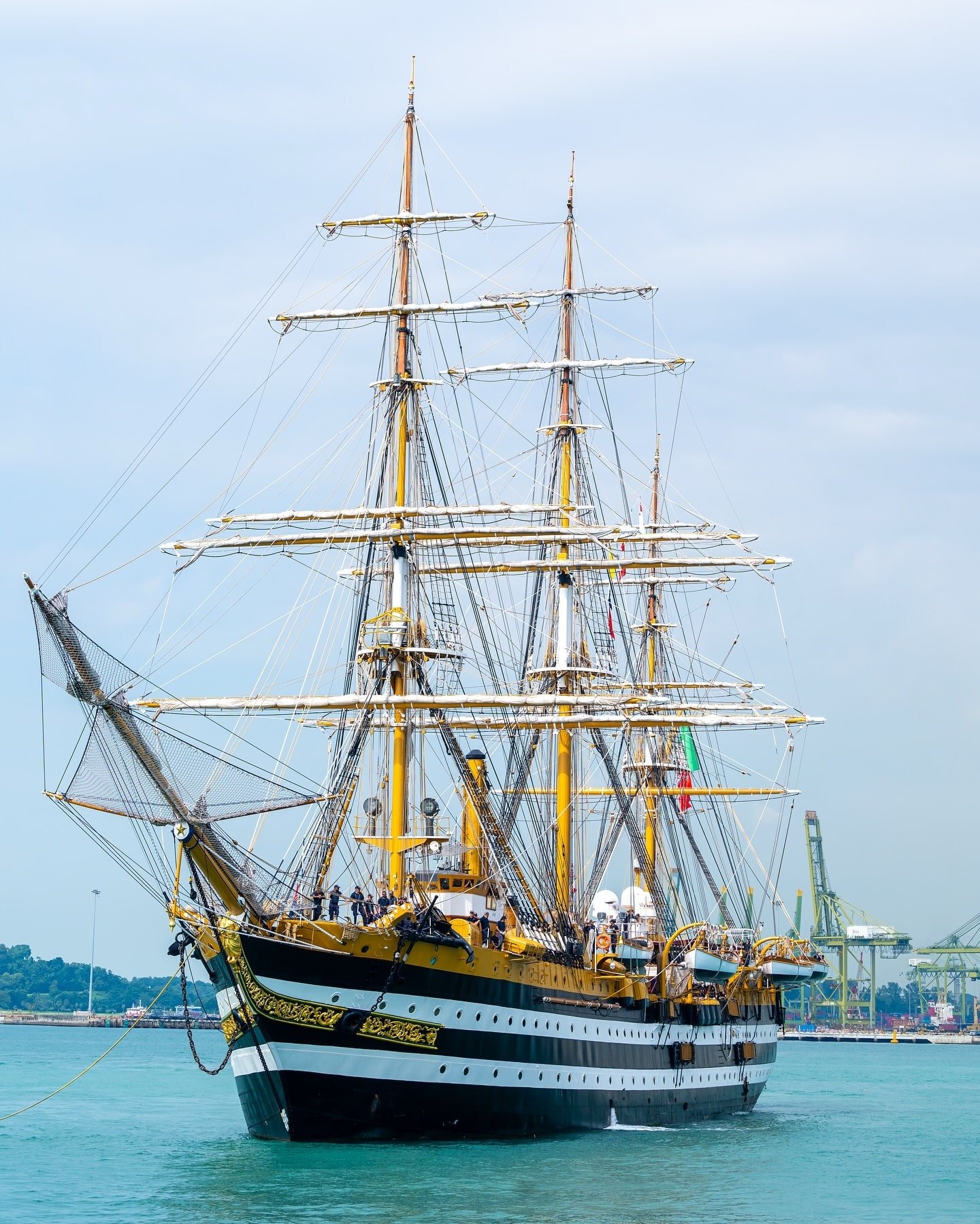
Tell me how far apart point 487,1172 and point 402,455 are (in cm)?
2071

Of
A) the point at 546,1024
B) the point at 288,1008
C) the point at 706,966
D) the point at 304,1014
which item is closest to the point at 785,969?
the point at 706,966

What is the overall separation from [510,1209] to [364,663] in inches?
753

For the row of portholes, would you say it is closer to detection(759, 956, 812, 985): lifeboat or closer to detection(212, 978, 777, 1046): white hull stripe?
detection(212, 978, 777, 1046): white hull stripe

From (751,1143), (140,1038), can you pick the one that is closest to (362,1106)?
(751,1143)

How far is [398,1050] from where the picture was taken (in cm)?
3975

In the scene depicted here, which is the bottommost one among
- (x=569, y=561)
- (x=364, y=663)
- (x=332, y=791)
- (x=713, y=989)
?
A: (x=713, y=989)

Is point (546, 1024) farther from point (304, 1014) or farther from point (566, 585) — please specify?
point (566, 585)

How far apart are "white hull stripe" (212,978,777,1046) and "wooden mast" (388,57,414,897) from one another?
5322 millimetres

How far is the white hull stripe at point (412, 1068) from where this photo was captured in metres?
38.8

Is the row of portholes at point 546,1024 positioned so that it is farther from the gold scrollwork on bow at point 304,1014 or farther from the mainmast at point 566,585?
the mainmast at point 566,585

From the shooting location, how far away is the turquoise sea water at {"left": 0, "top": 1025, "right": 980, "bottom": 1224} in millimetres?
34812

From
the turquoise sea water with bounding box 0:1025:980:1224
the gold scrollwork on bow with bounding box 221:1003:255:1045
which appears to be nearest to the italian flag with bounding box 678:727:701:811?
the turquoise sea water with bounding box 0:1025:980:1224

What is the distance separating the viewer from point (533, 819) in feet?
178

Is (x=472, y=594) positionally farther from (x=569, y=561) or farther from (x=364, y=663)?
(x=569, y=561)
